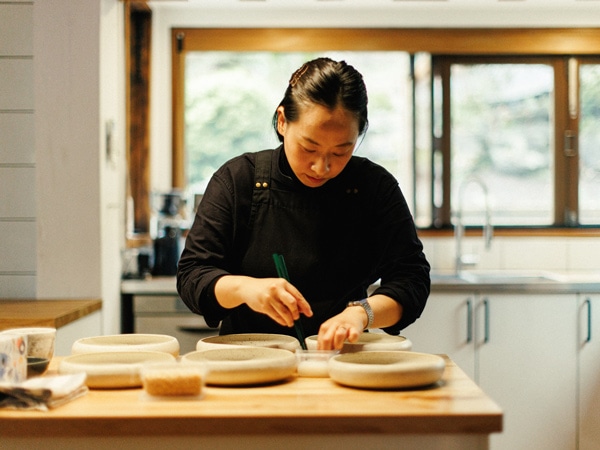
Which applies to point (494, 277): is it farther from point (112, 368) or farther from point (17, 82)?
point (112, 368)

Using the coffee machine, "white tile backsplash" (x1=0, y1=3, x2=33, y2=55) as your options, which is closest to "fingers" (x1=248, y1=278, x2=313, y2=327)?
"white tile backsplash" (x1=0, y1=3, x2=33, y2=55)

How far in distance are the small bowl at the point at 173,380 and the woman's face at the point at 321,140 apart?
2.05ft

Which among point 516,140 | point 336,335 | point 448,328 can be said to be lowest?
point 448,328

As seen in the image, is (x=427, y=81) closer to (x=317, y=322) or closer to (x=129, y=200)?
(x=129, y=200)

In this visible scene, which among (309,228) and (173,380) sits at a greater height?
(309,228)

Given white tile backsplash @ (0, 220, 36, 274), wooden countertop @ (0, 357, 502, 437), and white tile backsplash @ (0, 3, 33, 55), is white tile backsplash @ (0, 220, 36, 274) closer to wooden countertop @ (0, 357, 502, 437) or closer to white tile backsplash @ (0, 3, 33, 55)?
white tile backsplash @ (0, 3, 33, 55)

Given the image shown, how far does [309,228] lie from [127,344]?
55 cm

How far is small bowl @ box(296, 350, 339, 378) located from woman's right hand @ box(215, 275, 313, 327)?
2.9 inches

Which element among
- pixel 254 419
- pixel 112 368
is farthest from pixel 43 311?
pixel 254 419

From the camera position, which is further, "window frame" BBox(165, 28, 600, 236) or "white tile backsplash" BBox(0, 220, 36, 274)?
"window frame" BBox(165, 28, 600, 236)

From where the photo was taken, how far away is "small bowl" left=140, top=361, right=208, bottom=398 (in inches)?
48.3

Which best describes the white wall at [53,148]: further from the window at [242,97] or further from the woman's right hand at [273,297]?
the woman's right hand at [273,297]

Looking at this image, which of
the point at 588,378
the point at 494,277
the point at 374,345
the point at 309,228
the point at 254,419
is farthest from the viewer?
the point at 494,277

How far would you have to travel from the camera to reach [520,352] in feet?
11.2
